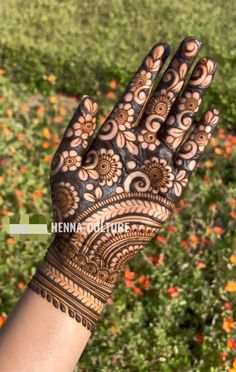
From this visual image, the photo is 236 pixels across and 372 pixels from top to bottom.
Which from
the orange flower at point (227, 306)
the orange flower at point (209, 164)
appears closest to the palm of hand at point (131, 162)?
the orange flower at point (227, 306)

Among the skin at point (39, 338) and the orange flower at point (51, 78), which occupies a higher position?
the orange flower at point (51, 78)

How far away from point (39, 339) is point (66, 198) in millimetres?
544

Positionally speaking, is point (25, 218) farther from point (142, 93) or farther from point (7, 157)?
point (142, 93)

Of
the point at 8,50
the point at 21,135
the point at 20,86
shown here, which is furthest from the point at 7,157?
the point at 8,50

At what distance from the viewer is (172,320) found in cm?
339

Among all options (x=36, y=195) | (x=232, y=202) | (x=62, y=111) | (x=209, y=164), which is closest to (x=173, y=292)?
(x=232, y=202)

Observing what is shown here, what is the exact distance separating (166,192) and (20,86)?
3.22 metres

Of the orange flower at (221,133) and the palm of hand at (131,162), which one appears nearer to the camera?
the palm of hand at (131,162)

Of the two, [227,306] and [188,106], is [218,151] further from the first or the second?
[188,106]

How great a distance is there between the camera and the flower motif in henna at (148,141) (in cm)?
217

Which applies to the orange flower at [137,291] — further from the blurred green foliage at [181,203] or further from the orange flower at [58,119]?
the orange flower at [58,119]

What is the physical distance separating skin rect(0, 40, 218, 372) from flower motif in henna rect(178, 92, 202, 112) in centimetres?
94

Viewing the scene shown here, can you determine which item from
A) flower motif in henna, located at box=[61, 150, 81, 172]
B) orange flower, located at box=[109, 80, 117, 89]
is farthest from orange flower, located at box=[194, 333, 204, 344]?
orange flower, located at box=[109, 80, 117, 89]

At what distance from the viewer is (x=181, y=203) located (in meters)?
4.09
